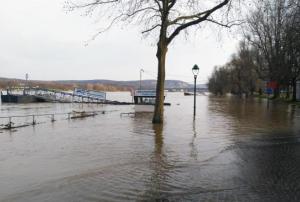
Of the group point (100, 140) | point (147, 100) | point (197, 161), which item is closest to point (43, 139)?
point (100, 140)

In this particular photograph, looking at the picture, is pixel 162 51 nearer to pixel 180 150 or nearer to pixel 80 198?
pixel 180 150

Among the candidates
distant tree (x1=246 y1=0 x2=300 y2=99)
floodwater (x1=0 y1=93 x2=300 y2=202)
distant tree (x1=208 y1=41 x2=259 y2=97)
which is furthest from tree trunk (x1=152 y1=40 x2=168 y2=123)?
distant tree (x1=208 y1=41 x2=259 y2=97)

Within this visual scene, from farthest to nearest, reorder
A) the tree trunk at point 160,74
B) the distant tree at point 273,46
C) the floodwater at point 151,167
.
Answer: the distant tree at point 273,46, the tree trunk at point 160,74, the floodwater at point 151,167

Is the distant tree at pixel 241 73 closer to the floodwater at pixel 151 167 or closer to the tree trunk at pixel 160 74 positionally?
the tree trunk at pixel 160 74

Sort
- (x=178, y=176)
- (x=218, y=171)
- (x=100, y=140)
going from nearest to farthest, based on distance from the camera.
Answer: (x=178, y=176) → (x=218, y=171) → (x=100, y=140)

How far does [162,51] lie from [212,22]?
3066 mm

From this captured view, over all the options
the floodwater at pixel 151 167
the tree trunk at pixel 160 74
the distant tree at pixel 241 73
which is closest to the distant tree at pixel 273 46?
the distant tree at pixel 241 73

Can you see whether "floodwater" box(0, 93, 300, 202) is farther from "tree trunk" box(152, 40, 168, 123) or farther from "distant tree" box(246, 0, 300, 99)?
"distant tree" box(246, 0, 300, 99)

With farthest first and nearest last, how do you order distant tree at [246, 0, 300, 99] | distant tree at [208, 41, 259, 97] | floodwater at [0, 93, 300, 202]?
distant tree at [208, 41, 259, 97], distant tree at [246, 0, 300, 99], floodwater at [0, 93, 300, 202]

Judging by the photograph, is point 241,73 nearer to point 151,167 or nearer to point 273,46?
point 273,46

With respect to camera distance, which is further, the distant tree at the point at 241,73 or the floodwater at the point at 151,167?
the distant tree at the point at 241,73

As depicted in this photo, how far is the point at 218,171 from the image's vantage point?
305 inches

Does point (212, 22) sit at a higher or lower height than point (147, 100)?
higher

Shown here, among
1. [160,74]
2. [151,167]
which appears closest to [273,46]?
[160,74]
